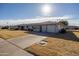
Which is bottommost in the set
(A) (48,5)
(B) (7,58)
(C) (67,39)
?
(B) (7,58)

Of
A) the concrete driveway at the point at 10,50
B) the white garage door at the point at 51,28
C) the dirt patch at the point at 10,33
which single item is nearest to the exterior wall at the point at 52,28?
the white garage door at the point at 51,28

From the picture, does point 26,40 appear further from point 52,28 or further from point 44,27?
point 52,28

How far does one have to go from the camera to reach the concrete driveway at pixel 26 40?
496 cm

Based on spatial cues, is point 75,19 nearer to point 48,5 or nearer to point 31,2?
point 48,5

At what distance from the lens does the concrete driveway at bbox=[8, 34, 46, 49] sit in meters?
4.96

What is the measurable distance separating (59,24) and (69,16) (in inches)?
9.7

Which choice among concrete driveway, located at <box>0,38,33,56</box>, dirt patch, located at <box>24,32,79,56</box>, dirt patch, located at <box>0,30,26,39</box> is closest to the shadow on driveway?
dirt patch, located at <box>24,32,79,56</box>

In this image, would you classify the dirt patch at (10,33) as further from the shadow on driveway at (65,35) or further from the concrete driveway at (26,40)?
the shadow on driveway at (65,35)

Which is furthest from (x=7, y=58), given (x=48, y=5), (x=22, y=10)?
(x=48, y=5)

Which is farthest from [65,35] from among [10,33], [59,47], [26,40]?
[10,33]

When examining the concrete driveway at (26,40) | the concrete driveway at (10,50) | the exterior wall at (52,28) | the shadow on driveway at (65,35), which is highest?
the exterior wall at (52,28)

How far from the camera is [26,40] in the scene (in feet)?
16.3

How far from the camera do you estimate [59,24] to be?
5008mm

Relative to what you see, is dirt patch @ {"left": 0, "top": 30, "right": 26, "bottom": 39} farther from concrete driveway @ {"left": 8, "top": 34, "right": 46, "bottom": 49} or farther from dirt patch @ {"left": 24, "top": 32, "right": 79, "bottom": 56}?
dirt patch @ {"left": 24, "top": 32, "right": 79, "bottom": 56}
